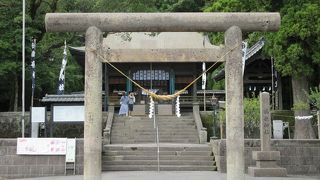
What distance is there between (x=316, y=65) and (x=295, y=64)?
2.00 metres

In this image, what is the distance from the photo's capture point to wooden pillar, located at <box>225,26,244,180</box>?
10625 mm

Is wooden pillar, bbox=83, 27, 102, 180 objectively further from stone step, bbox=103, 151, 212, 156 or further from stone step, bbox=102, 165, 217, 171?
stone step, bbox=103, 151, 212, 156

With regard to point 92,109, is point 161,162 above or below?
below

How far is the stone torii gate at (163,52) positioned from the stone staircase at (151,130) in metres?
15.8

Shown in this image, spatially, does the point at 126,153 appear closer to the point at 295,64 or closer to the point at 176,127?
the point at 176,127

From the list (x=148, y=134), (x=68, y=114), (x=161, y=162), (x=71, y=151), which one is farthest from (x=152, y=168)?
(x=148, y=134)

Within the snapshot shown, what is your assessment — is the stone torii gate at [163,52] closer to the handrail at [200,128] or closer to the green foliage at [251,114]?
the green foliage at [251,114]

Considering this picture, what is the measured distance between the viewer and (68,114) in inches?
935

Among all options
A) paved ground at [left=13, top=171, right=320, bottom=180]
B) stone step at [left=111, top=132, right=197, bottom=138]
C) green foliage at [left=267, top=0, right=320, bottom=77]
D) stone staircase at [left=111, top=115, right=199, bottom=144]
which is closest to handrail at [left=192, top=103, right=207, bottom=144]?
stone staircase at [left=111, top=115, right=199, bottom=144]

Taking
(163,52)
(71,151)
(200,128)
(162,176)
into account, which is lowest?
(162,176)

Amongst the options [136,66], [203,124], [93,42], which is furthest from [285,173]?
[136,66]

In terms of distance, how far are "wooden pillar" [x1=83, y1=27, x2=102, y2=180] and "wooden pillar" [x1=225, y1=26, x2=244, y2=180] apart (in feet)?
9.32

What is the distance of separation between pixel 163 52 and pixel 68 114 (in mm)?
13835

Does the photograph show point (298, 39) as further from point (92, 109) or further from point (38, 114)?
point (92, 109)
